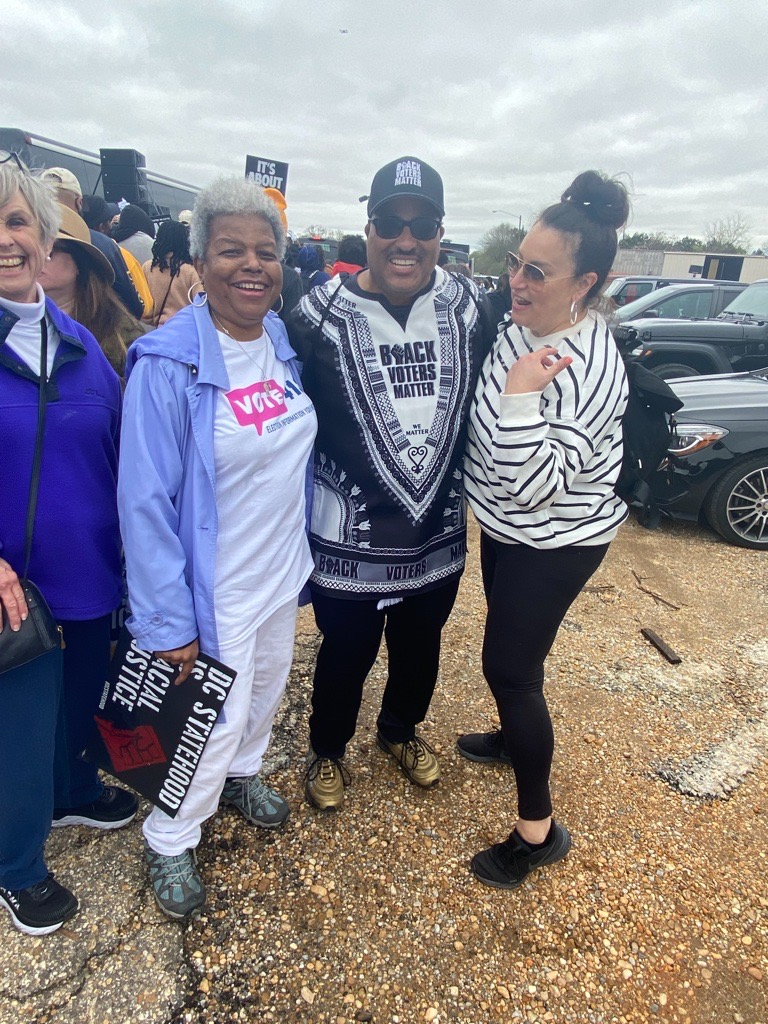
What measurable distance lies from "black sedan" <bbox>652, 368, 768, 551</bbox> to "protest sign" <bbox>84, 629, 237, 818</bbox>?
4.08 m

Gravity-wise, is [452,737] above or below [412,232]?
below

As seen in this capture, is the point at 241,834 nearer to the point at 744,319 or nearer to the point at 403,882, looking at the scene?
the point at 403,882

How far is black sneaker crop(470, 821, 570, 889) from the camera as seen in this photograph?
208 cm

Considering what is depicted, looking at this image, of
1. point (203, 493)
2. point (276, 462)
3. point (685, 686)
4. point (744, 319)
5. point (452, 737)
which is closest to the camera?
point (203, 493)

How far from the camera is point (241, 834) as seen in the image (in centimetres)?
225

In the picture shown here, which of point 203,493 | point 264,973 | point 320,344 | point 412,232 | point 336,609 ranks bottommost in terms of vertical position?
point 264,973

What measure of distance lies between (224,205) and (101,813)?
83.1 inches

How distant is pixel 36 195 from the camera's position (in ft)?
5.18

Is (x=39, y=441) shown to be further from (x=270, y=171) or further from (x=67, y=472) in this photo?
(x=270, y=171)

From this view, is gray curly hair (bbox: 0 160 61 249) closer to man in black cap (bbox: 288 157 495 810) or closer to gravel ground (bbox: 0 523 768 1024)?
man in black cap (bbox: 288 157 495 810)

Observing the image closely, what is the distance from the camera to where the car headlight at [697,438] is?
186 inches

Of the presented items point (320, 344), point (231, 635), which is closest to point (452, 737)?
point (231, 635)

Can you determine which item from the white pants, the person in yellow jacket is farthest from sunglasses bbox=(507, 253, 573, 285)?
the person in yellow jacket

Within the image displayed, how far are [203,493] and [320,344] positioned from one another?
2.05 feet
